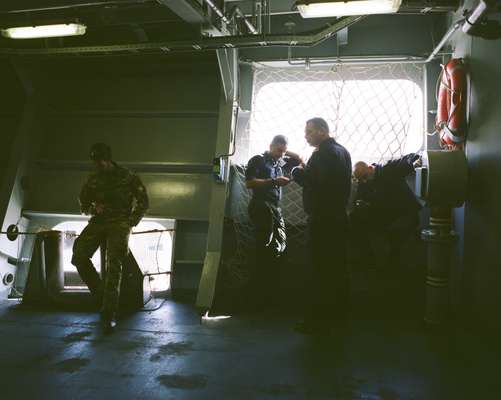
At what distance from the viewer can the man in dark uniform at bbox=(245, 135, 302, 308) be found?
4.62 m

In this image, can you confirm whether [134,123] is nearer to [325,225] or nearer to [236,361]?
[325,225]

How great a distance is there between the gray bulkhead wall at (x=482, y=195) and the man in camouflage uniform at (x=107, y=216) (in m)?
3.32

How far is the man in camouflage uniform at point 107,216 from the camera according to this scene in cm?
421

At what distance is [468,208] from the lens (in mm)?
4238

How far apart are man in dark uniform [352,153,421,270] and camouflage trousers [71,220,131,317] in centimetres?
259

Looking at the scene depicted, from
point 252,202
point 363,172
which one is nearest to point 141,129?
point 252,202

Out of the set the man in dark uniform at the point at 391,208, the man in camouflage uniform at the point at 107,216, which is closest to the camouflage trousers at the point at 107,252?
the man in camouflage uniform at the point at 107,216

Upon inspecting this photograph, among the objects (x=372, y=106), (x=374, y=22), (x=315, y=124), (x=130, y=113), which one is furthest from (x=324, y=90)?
(x=130, y=113)

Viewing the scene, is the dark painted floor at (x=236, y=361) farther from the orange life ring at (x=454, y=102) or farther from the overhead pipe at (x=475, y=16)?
the overhead pipe at (x=475, y=16)

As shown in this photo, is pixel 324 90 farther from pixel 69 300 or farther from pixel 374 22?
pixel 69 300

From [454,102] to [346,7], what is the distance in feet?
4.95

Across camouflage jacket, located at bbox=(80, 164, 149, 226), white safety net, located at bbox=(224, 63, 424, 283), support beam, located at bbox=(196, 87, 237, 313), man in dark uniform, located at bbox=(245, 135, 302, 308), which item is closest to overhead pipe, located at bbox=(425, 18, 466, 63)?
white safety net, located at bbox=(224, 63, 424, 283)

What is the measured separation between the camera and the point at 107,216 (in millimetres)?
4305

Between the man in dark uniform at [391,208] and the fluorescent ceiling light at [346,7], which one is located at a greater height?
the fluorescent ceiling light at [346,7]
